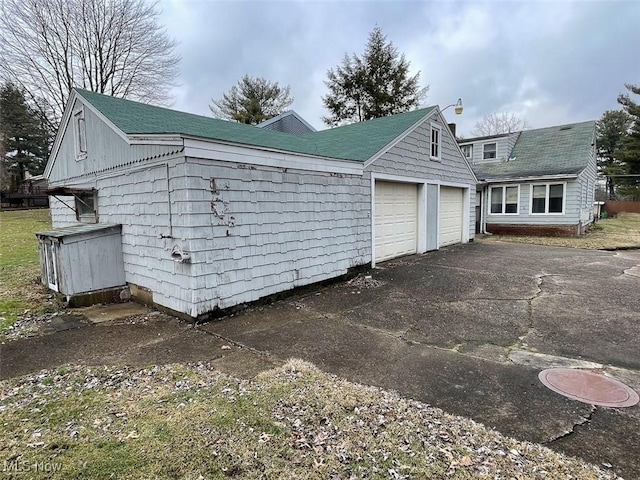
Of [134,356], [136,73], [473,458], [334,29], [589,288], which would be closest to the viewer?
[473,458]

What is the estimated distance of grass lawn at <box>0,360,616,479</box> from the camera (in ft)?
6.83

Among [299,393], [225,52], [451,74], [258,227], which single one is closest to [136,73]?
[225,52]

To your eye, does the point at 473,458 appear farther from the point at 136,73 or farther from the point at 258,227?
the point at 136,73

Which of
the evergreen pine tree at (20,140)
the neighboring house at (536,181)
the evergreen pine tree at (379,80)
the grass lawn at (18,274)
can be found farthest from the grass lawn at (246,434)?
the evergreen pine tree at (20,140)

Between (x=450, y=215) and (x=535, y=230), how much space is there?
5.96 metres

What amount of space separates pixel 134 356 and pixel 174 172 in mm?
2513

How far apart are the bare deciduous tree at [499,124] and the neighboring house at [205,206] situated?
1386 inches

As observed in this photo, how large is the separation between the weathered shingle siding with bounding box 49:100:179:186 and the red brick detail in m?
16.0

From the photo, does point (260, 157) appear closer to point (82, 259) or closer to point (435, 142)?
point (82, 259)

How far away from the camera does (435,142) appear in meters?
11.1

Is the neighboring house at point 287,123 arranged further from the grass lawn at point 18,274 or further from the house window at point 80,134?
the grass lawn at point 18,274

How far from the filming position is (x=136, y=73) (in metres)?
21.5

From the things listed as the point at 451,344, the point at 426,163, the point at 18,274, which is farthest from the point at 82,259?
the point at 426,163

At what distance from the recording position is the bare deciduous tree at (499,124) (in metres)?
38.1
